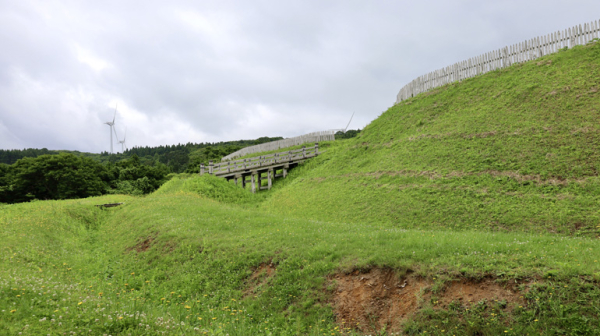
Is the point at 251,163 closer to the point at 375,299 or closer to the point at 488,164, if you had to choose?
the point at 488,164

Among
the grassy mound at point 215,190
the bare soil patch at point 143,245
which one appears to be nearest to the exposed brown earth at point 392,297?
the bare soil patch at point 143,245

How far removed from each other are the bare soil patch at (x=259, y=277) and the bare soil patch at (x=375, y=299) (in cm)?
239

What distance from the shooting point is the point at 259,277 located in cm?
1162

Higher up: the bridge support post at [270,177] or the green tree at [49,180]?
the green tree at [49,180]

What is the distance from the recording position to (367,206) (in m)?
22.2

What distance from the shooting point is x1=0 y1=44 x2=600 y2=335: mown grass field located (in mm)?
7582

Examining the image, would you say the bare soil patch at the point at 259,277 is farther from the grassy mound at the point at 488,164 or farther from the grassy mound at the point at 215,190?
the grassy mound at the point at 215,190

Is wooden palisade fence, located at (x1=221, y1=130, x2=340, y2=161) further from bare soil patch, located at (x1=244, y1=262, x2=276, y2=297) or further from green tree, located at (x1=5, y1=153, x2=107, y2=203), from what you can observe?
bare soil patch, located at (x1=244, y1=262, x2=276, y2=297)

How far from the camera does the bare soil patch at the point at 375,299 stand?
27.9 ft

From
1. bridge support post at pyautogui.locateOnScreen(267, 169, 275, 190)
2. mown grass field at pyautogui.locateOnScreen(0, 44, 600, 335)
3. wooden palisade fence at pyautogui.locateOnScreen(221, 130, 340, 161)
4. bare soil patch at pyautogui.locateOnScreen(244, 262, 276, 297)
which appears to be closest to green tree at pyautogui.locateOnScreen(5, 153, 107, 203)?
wooden palisade fence at pyautogui.locateOnScreen(221, 130, 340, 161)

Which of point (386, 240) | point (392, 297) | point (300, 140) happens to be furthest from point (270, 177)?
point (392, 297)

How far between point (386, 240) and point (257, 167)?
26832mm

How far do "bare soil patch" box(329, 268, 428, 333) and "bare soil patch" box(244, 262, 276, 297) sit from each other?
239 centimetres

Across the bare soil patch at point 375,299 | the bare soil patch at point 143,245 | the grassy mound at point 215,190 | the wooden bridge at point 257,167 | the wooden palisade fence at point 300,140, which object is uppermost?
the wooden palisade fence at point 300,140
